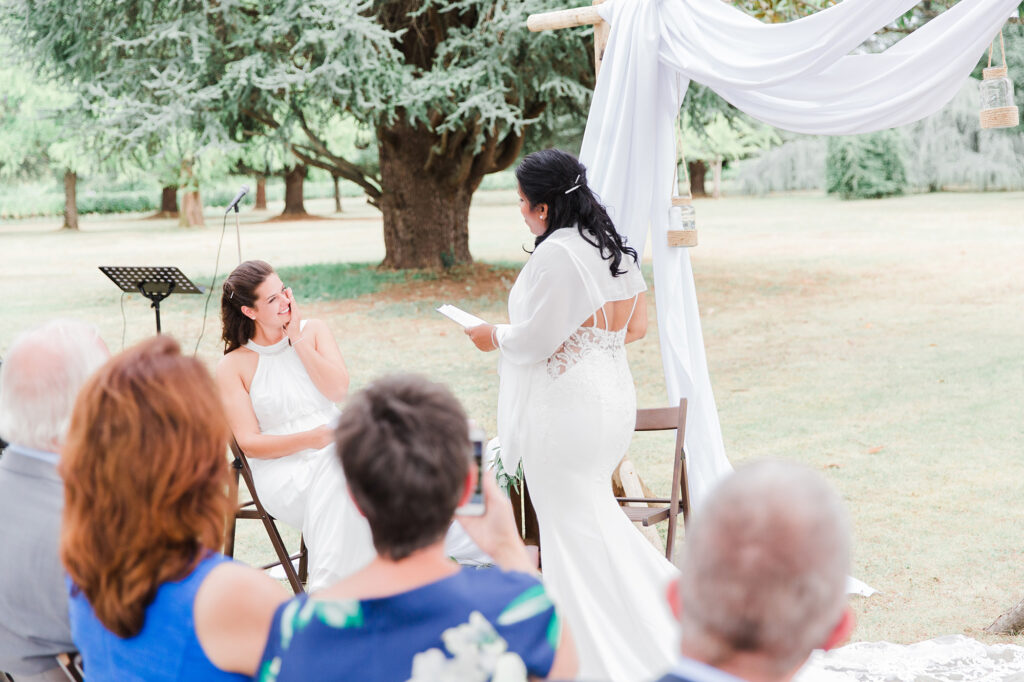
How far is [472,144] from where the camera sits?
16.0m

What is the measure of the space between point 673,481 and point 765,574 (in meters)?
3.28

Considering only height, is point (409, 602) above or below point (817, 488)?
below

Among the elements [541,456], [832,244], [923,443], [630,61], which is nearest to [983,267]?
[832,244]

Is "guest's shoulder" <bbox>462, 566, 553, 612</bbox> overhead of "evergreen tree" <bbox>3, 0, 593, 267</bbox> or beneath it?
beneath

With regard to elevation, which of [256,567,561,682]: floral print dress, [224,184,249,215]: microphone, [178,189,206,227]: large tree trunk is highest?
[178,189,206,227]: large tree trunk

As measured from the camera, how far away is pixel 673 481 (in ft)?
15.2

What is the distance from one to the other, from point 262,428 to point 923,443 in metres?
5.50

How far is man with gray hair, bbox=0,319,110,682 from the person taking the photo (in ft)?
8.03

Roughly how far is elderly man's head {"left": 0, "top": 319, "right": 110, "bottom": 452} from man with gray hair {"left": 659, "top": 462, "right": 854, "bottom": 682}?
5.51 feet

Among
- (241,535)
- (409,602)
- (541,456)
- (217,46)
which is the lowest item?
(241,535)

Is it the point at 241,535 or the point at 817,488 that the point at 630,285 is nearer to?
the point at 817,488

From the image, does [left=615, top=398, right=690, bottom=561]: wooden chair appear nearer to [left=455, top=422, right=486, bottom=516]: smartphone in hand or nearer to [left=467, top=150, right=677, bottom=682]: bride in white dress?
[left=467, top=150, right=677, bottom=682]: bride in white dress

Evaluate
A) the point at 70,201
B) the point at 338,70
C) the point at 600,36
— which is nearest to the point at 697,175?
the point at 70,201

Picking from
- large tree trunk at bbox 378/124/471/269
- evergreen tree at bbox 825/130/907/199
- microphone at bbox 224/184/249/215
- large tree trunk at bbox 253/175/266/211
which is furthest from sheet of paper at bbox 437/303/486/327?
large tree trunk at bbox 253/175/266/211
